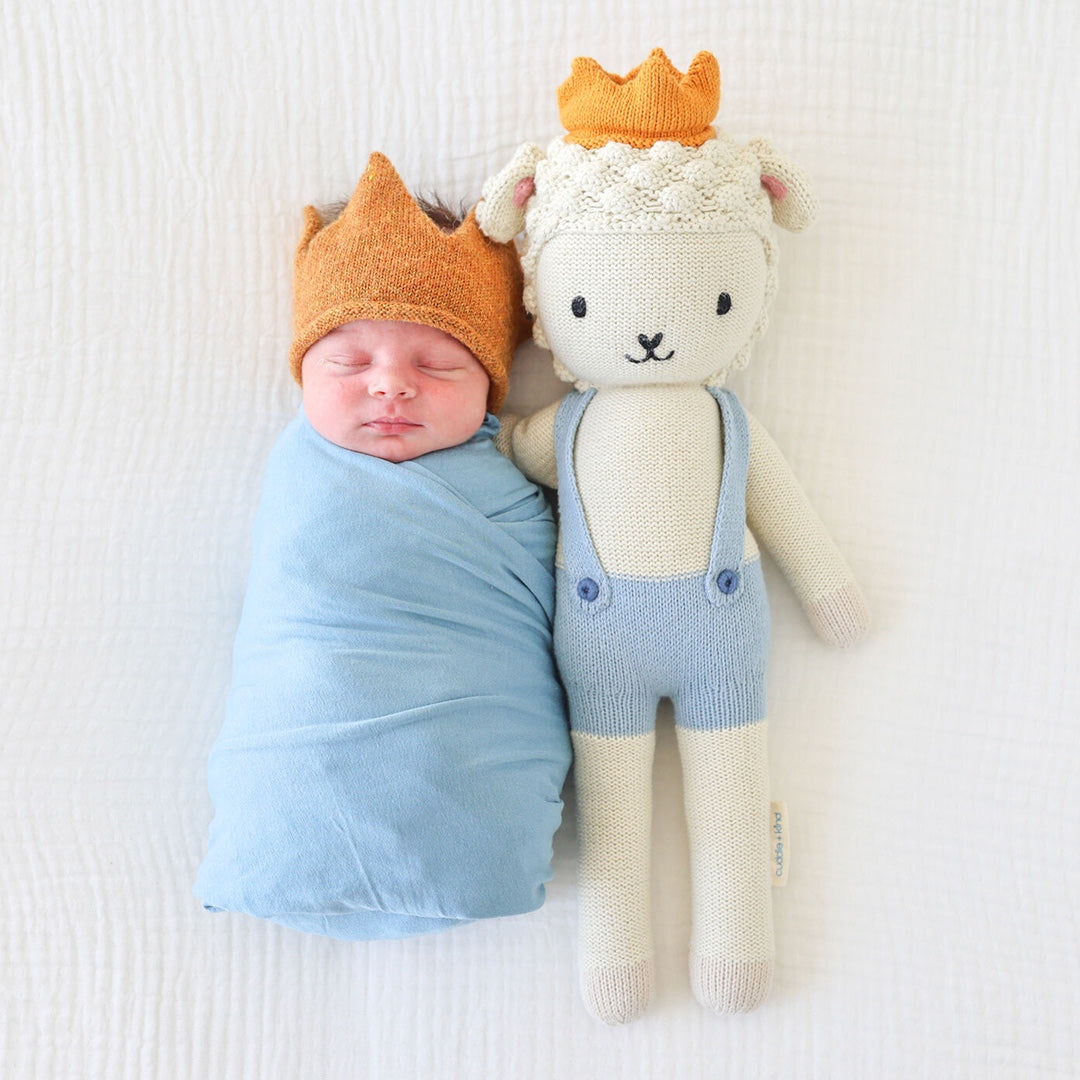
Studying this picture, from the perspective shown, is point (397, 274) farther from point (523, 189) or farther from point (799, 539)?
point (799, 539)

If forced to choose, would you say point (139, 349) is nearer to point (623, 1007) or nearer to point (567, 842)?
point (567, 842)

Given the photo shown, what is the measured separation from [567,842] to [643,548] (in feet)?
1.20

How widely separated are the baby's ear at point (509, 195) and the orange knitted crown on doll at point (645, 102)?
57mm

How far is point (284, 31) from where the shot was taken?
1129 mm

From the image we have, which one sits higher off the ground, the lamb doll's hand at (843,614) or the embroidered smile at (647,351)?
the embroidered smile at (647,351)

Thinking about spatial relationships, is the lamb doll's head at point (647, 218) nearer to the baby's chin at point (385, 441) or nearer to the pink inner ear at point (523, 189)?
the pink inner ear at point (523, 189)

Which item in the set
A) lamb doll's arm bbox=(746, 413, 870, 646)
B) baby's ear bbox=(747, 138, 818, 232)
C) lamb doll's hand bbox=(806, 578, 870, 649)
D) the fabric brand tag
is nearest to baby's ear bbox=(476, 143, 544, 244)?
baby's ear bbox=(747, 138, 818, 232)

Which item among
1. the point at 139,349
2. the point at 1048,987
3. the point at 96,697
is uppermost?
the point at 139,349

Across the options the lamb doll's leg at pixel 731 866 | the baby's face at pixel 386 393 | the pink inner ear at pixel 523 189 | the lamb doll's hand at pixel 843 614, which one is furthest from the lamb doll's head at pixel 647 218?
the lamb doll's leg at pixel 731 866

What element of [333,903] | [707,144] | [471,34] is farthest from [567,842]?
[471,34]

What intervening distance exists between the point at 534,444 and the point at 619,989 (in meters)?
0.60

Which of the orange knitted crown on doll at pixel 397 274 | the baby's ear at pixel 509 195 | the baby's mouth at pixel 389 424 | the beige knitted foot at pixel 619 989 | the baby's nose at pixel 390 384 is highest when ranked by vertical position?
the baby's ear at pixel 509 195

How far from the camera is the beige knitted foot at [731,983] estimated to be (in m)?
1.01

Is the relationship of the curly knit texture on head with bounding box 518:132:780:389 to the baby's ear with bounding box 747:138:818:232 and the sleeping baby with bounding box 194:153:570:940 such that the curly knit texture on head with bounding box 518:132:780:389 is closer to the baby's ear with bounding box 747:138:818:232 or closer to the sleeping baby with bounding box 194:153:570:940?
the baby's ear with bounding box 747:138:818:232
